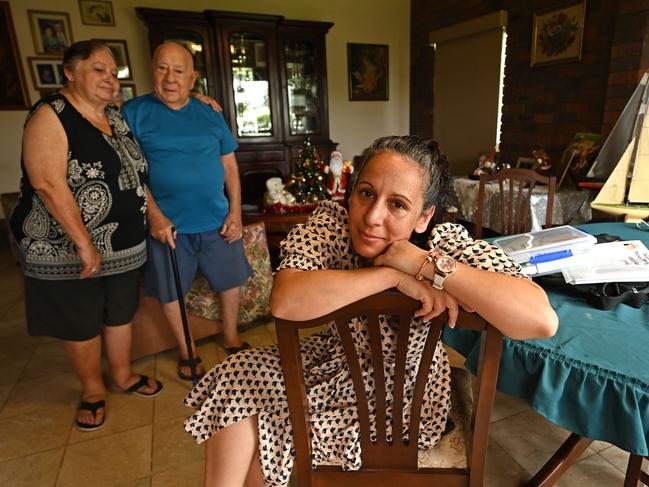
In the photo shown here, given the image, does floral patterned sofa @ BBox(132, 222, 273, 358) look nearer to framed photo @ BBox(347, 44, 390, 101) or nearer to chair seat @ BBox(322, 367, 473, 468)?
chair seat @ BBox(322, 367, 473, 468)

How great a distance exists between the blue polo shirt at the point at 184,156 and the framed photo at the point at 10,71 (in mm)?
3321

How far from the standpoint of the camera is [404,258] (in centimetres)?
81

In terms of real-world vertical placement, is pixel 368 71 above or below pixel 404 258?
above

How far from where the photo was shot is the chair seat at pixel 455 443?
→ 0.94m

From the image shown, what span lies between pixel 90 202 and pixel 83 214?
0.16ft

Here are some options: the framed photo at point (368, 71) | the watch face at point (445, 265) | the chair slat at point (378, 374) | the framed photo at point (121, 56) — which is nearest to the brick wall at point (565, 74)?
the framed photo at point (368, 71)

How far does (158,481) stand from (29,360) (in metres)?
1.31

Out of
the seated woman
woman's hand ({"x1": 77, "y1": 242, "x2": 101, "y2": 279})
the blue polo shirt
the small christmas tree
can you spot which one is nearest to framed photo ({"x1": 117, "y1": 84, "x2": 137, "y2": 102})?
the small christmas tree

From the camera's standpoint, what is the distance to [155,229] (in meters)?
1.77

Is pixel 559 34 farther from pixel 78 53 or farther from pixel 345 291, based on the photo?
pixel 345 291

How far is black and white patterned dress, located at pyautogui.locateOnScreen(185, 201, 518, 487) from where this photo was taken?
3.06 feet

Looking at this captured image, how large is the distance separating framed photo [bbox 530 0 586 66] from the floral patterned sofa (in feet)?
9.63

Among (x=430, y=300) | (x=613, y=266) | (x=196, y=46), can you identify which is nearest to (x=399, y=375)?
(x=430, y=300)

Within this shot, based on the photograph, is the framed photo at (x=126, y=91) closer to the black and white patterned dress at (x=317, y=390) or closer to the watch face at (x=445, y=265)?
the black and white patterned dress at (x=317, y=390)
